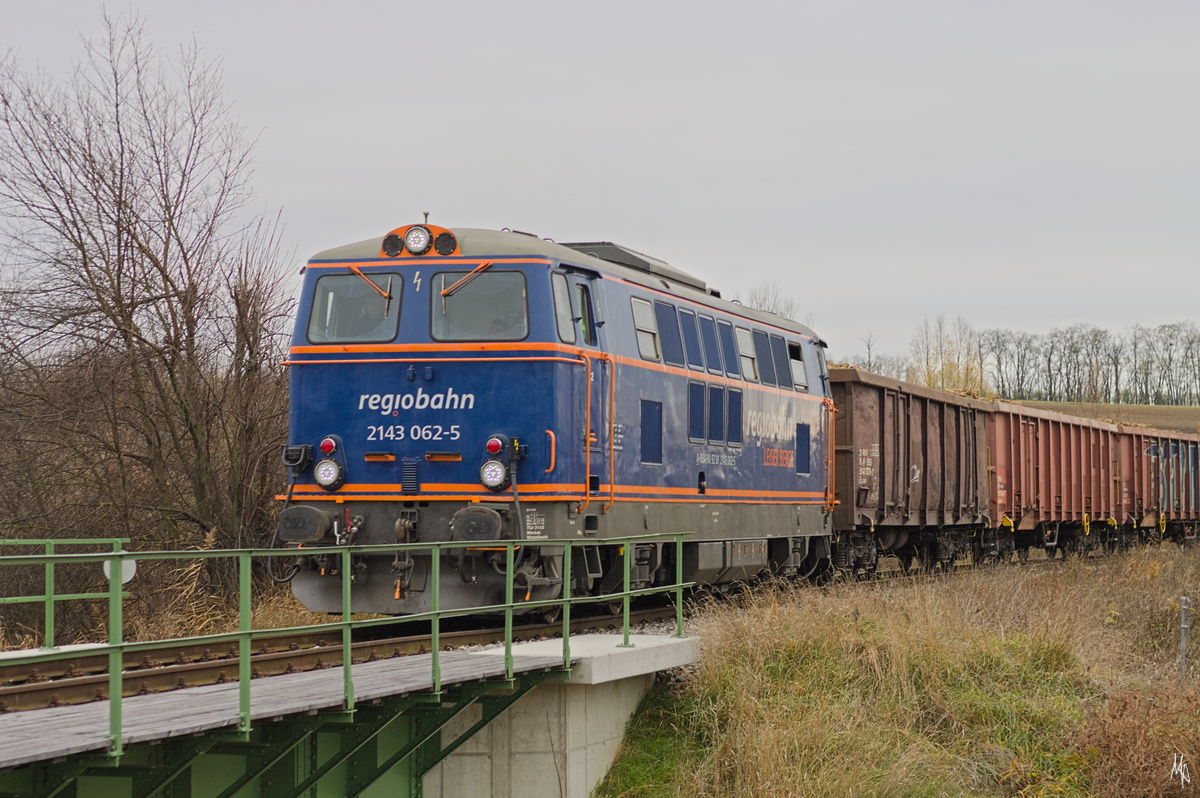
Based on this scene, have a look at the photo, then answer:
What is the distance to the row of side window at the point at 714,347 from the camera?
13078mm

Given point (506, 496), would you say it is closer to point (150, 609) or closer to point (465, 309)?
point (465, 309)

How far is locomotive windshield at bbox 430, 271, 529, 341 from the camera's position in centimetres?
1159

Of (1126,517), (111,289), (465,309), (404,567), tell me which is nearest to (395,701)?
(404,567)

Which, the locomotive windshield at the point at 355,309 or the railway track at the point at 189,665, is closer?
the railway track at the point at 189,665

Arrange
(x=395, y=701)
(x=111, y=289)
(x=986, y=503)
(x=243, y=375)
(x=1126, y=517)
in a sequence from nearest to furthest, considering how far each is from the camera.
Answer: (x=395, y=701) < (x=111, y=289) < (x=243, y=375) < (x=986, y=503) < (x=1126, y=517)

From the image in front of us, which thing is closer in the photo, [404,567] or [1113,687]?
[404,567]

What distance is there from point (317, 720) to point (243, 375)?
36.8ft

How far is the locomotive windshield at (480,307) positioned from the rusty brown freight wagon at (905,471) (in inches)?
311

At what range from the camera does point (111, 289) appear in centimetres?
1662

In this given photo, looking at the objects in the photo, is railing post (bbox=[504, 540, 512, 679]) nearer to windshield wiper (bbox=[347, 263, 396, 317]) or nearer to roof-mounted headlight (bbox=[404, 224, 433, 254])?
windshield wiper (bbox=[347, 263, 396, 317])

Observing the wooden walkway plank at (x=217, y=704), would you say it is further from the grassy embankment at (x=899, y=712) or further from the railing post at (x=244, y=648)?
the grassy embankment at (x=899, y=712)

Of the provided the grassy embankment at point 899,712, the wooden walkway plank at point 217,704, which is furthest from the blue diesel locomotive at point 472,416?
the wooden walkway plank at point 217,704

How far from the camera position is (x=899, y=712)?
10766 mm

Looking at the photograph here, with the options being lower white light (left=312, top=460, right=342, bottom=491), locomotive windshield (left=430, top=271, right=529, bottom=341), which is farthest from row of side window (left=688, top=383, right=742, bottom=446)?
lower white light (left=312, top=460, right=342, bottom=491)
